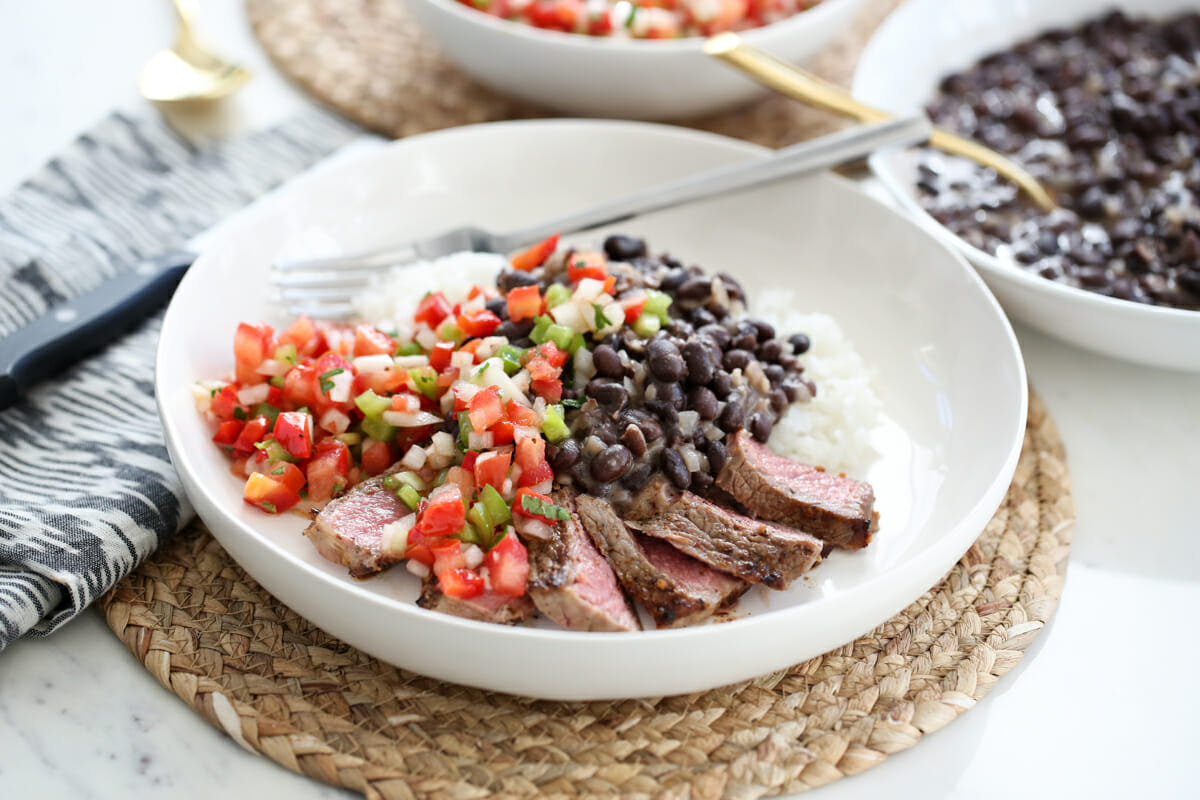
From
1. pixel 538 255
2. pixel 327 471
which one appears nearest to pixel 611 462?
pixel 327 471

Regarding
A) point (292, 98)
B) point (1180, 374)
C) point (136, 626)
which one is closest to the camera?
point (136, 626)

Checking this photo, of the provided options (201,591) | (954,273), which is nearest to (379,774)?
(201,591)

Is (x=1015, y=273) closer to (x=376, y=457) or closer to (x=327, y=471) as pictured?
(x=376, y=457)

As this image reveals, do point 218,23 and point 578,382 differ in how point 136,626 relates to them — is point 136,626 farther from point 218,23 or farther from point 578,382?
point 218,23

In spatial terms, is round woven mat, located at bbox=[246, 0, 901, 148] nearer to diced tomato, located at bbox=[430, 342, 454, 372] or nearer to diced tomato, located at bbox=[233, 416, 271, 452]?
diced tomato, located at bbox=[430, 342, 454, 372]

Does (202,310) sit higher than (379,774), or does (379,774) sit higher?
(202,310)

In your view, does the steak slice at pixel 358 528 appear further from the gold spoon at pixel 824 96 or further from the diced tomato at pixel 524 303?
the gold spoon at pixel 824 96

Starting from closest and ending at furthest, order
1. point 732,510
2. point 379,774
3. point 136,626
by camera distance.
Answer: point 379,774
point 136,626
point 732,510
